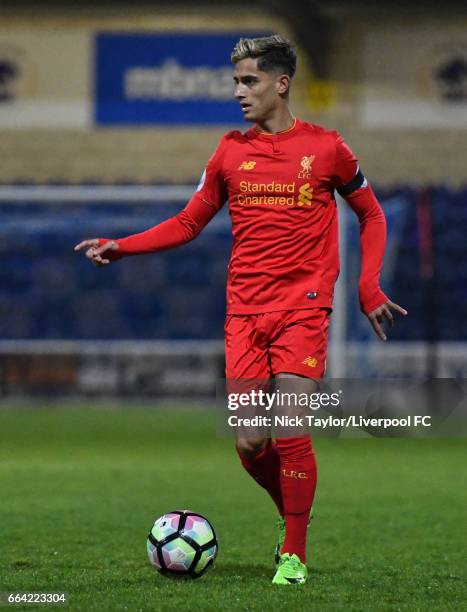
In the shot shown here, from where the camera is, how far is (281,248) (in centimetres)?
431

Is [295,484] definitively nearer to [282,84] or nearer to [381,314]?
[381,314]

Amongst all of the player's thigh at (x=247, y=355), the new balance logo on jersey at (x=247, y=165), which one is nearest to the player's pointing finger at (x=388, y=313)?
the player's thigh at (x=247, y=355)

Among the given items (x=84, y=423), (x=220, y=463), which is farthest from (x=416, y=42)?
(x=220, y=463)

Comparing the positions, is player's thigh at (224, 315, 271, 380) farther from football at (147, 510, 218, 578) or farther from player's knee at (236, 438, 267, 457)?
football at (147, 510, 218, 578)

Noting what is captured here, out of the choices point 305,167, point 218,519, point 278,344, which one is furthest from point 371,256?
point 218,519

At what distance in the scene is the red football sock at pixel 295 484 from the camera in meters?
4.19

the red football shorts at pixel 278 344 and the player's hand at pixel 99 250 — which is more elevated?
the player's hand at pixel 99 250

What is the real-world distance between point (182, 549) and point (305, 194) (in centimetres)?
123

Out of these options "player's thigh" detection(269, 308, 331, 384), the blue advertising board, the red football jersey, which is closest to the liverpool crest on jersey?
the red football jersey

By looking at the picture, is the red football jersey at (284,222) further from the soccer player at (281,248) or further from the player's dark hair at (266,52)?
the player's dark hair at (266,52)

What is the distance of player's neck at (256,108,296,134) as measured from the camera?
14.6ft

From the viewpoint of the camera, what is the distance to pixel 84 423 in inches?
456

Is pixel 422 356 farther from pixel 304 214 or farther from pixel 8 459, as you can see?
pixel 304 214

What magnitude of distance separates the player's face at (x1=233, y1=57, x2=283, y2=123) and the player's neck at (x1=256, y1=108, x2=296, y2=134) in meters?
0.04
